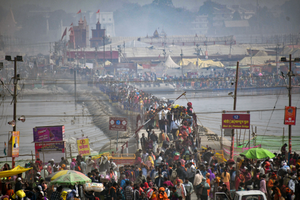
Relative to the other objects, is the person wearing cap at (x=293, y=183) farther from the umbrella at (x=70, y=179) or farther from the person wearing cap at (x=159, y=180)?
the umbrella at (x=70, y=179)

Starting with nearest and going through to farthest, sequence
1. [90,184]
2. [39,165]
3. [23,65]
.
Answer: [90,184] < [39,165] < [23,65]

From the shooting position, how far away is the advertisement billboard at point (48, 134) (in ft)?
46.6

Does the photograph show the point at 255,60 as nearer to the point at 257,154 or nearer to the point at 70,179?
the point at 257,154

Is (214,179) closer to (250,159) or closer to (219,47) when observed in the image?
(250,159)

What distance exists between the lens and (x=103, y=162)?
1216 centimetres

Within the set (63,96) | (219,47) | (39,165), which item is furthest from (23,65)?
(39,165)

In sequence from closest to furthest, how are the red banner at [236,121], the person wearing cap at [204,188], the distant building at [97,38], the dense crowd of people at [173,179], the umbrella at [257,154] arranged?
the dense crowd of people at [173,179] < the person wearing cap at [204,188] < the umbrella at [257,154] < the red banner at [236,121] < the distant building at [97,38]

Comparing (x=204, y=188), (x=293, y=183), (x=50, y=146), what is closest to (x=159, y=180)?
(x=204, y=188)

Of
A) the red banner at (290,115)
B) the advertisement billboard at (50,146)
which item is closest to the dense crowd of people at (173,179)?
the advertisement billboard at (50,146)

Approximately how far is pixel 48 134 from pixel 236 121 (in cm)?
743

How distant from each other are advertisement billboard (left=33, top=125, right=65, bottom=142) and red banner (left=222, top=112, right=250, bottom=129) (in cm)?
649

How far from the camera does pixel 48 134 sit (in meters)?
14.3

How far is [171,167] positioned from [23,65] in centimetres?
7203

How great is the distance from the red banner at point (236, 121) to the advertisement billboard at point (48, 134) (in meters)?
6.49
